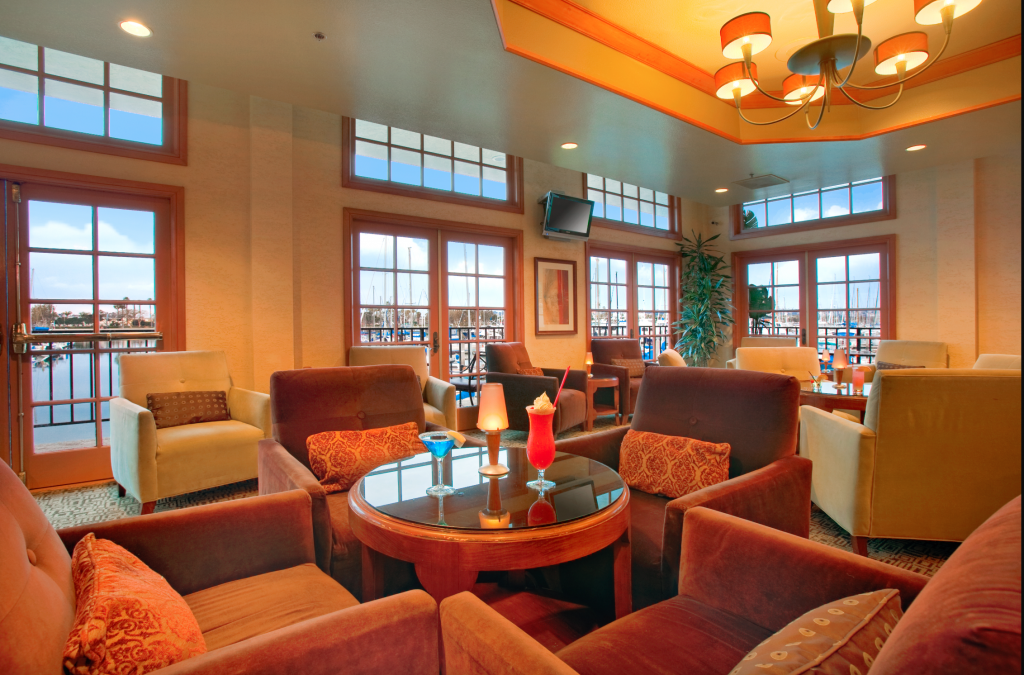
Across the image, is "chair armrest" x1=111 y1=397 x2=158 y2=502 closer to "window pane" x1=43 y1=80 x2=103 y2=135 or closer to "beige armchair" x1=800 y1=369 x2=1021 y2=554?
"window pane" x1=43 y1=80 x2=103 y2=135

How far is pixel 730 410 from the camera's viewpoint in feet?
5.98

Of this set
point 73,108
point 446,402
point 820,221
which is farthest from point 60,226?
point 820,221

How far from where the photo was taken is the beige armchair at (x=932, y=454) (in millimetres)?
1902

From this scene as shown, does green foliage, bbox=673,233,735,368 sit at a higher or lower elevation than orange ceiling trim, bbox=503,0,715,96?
lower

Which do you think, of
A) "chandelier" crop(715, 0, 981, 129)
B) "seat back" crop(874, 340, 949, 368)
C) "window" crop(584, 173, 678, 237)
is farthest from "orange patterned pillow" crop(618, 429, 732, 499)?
"window" crop(584, 173, 678, 237)

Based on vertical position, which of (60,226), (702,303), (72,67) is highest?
(72,67)

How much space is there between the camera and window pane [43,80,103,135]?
3.18 meters

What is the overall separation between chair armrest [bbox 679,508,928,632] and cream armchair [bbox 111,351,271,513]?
267cm

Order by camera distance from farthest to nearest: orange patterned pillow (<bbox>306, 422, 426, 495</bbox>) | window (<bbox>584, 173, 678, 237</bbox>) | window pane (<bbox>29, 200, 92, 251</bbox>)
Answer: window (<bbox>584, 173, 678, 237</bbox>) → window pane (<bbox>29, 200, 92, 251</bbox>) → orange patterned pillow (<bbox>306, 422, 426, 495</bbox>)

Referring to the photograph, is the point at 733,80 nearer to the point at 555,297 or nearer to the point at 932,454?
the point at 932,454

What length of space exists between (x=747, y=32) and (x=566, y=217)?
321cm

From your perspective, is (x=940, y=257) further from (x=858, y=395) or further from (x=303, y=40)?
(x=303, y=40)

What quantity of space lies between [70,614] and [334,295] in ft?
11.9

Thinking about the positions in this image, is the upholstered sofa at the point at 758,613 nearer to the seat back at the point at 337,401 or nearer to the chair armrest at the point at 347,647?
the chair armrest at the point at 347,647
